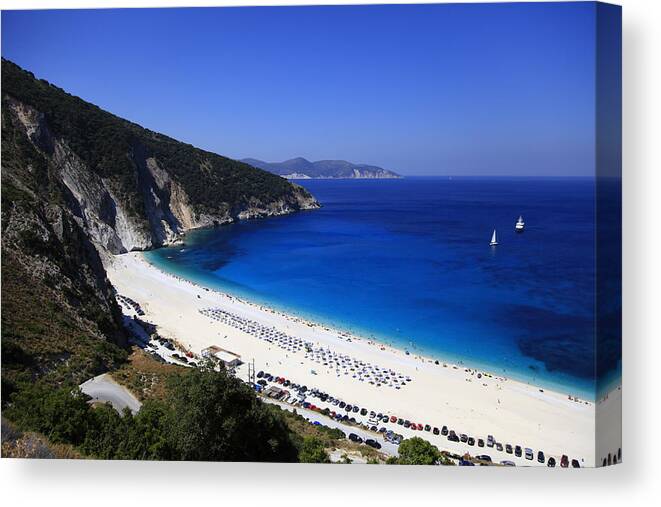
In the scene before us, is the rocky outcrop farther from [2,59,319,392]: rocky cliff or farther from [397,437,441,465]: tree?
[397,437,441,465]: tree

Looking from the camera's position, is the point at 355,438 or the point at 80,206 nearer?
the point at 355,438

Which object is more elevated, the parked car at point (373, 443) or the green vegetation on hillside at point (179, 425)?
the green vegetation on hillside at point (179, 425)

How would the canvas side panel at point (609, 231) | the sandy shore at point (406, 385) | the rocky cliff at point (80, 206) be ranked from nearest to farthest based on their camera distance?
the canvas side panel at point (609, 231), the sandy shore at point (406, 385), the rocky cliff at point (80, 206)

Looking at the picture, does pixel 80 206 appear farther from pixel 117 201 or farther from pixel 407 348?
pixel 407 348

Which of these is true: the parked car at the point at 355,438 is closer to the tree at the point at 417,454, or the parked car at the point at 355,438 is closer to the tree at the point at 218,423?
the tree at the point at 417,454

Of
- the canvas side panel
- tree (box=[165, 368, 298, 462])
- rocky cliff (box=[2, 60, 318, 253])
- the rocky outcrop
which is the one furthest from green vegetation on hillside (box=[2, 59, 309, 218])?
the canvas side panel

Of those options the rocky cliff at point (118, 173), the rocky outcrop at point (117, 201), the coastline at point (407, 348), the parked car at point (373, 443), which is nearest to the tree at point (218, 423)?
the parked car at point (373, 443)

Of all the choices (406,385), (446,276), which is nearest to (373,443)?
(406,385)
